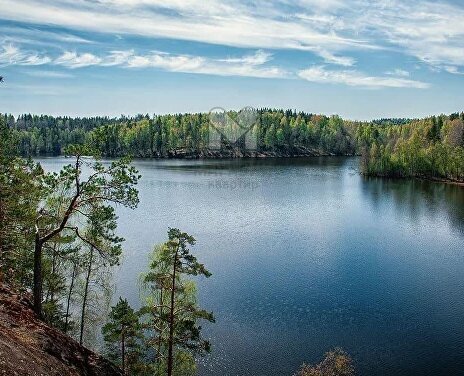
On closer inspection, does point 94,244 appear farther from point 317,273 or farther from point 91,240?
point 317,273

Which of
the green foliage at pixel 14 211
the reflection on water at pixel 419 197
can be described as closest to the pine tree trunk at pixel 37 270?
the green foliage at pixel 14 211

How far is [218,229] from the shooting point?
61438 millimetres

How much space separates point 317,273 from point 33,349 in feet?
115

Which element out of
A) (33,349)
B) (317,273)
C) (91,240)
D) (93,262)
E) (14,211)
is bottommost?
(317,273)

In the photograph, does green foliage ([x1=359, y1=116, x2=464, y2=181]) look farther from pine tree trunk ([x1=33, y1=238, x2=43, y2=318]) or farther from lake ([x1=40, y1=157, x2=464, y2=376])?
pine tree trunk ([x1=33, y1=238, x2=43, y2=318])

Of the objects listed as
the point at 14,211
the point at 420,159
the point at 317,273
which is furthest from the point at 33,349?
the point at 420,159

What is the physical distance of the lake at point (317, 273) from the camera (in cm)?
3130

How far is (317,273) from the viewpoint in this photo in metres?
45.3

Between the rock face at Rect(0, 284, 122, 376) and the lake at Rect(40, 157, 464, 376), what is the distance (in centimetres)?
1413

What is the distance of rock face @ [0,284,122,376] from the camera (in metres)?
12.0

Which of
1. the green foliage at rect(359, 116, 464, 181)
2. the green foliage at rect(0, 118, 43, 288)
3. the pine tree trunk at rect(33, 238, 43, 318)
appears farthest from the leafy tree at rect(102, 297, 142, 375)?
the green foliage at rect(359, 116, 464, 181)

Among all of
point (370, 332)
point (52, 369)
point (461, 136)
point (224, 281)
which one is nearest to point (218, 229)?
point (224, 281)

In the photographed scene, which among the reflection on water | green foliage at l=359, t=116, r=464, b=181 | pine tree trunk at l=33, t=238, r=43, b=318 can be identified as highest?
green foliage at l=359, t=116, r=464, b=181

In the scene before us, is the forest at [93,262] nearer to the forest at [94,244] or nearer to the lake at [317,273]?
→ the forest at [94,244]
